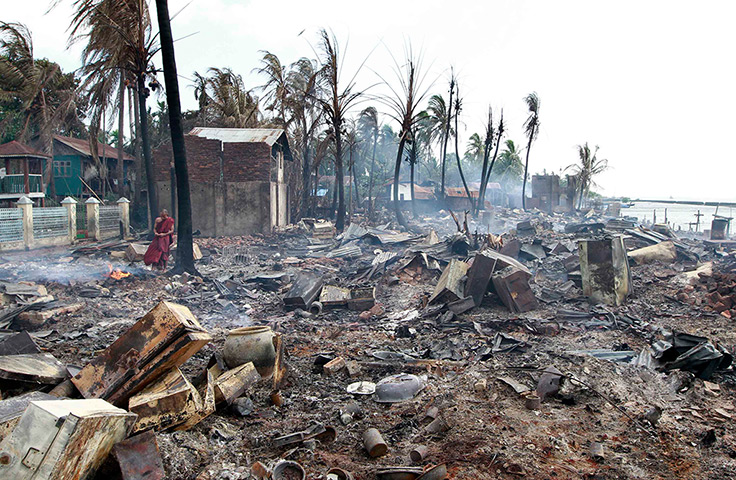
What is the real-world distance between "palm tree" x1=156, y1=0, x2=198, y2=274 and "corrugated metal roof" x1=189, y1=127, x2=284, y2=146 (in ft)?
31.1

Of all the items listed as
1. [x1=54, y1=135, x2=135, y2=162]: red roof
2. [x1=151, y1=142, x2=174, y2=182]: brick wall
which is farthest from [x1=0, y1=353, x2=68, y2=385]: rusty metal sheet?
[x1=54, y1=135, x2=135, y2=162]: red roof

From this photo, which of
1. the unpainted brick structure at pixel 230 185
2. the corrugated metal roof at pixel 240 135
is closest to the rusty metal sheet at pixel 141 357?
the unpainted brick structure at pixel 230 185

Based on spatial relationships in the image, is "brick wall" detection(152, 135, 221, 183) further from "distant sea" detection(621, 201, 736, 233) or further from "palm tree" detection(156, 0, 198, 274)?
"distant sea" detection(621, 201, 736, 233)

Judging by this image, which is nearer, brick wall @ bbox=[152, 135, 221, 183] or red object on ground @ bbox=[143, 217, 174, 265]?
red object on ground @ bbox=[143, 217, 174, 265]

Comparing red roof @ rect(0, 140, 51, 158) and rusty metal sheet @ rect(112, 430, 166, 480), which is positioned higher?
red roof @ rect(0, 140, 51, 158)

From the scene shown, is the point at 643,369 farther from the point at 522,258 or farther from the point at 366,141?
the point at 366,141

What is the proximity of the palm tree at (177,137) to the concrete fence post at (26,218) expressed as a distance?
6557 mm

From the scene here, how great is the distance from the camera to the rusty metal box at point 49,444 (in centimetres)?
253

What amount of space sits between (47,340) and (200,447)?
426cm

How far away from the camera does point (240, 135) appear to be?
2125 centimetres

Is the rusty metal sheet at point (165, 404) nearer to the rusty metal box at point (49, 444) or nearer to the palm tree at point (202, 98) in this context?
the rusty metal box at point (49, 444)

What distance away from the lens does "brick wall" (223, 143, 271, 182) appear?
19.9 metres

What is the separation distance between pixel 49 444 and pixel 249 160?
1832 centimetres

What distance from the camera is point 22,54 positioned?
913 inches
